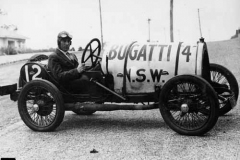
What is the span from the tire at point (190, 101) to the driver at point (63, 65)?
5.00 ft

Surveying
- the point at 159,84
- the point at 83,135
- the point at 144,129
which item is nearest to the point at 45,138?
the point at 83,135

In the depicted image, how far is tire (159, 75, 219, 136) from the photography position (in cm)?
482

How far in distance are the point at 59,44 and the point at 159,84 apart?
1.96 metres

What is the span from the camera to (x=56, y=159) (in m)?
4.30

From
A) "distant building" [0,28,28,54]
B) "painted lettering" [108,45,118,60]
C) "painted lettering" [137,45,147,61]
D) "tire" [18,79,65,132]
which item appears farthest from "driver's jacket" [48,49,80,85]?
"distant building" [0,28,28,54]

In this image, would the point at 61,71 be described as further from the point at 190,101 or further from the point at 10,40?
the point at 10,40

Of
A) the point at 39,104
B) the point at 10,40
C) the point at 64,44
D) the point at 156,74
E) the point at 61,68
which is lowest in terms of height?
the point at 39,104

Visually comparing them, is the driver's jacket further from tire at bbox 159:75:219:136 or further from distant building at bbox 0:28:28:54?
distant building at bbox 0:28:28:54

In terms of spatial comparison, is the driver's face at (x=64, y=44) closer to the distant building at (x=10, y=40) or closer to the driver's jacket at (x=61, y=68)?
the driver's jacket at (x=61, y=68)

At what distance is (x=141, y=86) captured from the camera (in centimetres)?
565

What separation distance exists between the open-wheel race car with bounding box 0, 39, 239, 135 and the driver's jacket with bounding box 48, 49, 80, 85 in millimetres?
127

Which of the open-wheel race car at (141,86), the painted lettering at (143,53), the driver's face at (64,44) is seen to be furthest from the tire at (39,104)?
the painted lettering at (143,53)

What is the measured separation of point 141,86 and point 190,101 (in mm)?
918

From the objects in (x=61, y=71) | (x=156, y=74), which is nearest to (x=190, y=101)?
(x=156, y=74)
